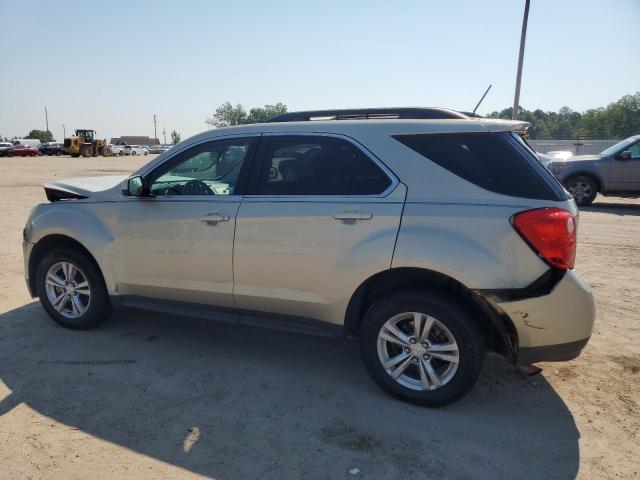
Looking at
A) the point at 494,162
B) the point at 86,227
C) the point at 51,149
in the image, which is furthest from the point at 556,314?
the point at 51,149

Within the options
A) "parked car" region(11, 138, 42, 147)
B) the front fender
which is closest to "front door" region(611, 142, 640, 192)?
the front fender

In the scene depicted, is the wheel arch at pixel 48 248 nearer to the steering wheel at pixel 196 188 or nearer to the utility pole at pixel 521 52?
the steering wheel at pixel 196 188

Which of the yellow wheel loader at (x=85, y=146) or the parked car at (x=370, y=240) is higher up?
the yellow wheel loader at (x=85, y=146)

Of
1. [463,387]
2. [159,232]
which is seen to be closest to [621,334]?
[463,387]

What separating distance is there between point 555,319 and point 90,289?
375cm

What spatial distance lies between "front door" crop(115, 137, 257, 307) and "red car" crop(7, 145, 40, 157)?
5540cm

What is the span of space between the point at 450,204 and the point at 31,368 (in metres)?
3.36

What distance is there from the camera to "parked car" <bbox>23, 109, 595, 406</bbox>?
9.59 ft

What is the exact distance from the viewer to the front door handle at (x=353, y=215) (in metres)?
3.21

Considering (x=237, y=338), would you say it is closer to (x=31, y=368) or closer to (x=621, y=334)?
(x=31, y=368)

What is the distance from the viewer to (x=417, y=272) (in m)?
3.18

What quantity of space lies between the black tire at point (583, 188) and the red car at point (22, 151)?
53792 mm

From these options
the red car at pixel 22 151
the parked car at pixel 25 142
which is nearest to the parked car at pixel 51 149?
the red car at pixel 22 151

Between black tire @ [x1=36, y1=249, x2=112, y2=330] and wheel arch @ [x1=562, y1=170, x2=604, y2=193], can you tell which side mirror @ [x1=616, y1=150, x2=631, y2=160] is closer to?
wheel arch @ [x1=562, y1=170, x2=604, y2=193]
